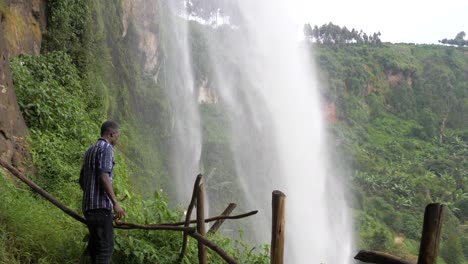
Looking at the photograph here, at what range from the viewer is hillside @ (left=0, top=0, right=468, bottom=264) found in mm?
4180

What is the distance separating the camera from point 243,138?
35.1 metres

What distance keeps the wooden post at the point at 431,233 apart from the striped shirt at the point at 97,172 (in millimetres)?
1965

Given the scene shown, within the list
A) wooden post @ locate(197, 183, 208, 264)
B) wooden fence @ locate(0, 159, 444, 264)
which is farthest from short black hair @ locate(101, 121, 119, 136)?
wooden post @ locate(197, 183, 208, 264)

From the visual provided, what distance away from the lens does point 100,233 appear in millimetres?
3223

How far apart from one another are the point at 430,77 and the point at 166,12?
50.7 meters

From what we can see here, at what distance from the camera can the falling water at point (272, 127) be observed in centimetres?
2997

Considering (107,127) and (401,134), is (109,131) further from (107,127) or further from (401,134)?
(401,134)

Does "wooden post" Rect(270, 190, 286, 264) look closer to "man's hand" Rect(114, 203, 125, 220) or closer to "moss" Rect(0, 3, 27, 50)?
"man's hand" Rect(114, 203, 125, 220)

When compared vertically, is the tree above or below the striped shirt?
above

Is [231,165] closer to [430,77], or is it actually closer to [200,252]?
[200,252]

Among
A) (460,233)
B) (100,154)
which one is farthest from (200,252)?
(460,233)

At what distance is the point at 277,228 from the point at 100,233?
1.20m

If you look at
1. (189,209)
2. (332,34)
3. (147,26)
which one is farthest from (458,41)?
(189,209)

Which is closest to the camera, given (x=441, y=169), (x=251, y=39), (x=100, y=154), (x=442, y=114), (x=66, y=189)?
(x=100, y=154)
